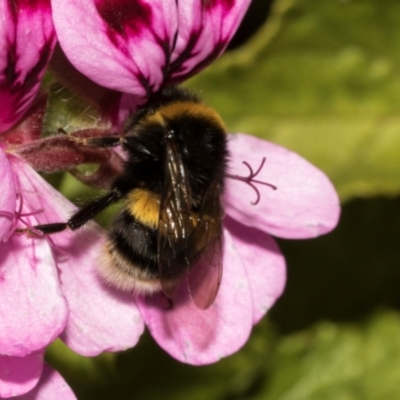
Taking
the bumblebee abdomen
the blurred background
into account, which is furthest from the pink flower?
the blurred background

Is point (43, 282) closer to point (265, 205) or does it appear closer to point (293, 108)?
point (265, 205)

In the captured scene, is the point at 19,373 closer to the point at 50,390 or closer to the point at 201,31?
the point at 50,390

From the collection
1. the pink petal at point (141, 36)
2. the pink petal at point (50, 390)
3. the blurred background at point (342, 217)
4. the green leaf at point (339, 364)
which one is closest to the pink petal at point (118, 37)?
the pink petal at point (141, 36)

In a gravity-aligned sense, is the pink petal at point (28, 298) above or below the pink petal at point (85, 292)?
above

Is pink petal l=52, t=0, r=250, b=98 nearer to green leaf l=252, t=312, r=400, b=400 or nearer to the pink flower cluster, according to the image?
the pink flower cluster

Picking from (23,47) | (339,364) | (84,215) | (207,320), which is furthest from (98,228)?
(339,364)

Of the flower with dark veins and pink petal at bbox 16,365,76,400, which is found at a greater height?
the flower with dark veins

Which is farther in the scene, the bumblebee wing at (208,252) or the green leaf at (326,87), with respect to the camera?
the green leaf at (326,87)

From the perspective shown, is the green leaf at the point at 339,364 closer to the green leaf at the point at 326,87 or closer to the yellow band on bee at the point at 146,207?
the green leaf at the point at 326,87
